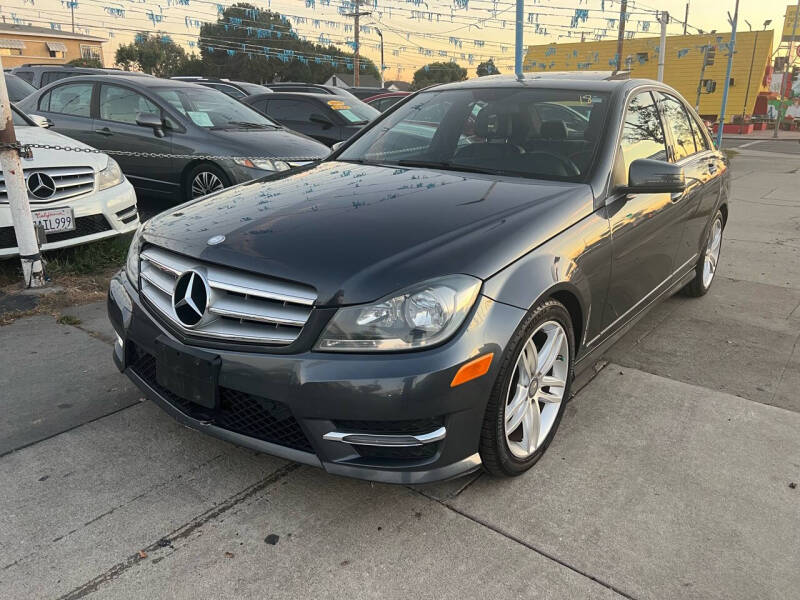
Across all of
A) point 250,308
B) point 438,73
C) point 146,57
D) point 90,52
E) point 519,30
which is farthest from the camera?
point 438,73

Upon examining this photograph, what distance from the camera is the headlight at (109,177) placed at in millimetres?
5156

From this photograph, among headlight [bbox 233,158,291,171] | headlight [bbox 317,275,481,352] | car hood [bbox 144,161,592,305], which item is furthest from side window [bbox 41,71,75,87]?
headlight [bbox 317,275,481,352]

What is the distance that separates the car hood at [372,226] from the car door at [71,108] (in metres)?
5.21

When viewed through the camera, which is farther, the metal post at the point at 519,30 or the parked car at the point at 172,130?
the metal post at the point at 519,30

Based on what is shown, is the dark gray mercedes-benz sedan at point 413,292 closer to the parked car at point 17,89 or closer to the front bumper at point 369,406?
the front bumper at point 369,406

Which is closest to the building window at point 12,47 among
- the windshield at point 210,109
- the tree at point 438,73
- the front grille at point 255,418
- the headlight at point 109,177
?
the tree at point 438,73

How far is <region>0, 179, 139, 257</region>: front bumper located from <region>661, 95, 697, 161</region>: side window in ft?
13.4

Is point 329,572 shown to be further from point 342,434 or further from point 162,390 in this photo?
point 162,390

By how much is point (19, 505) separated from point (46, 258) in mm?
3344

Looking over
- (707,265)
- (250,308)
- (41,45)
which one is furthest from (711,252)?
(41,45)

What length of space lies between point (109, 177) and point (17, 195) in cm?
101

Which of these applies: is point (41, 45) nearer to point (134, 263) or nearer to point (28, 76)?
point (28, 76)

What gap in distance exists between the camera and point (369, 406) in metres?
2.09

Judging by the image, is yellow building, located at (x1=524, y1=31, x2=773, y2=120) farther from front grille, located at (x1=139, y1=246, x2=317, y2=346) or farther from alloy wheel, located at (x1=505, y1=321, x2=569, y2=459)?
front grille, located at (x1=139, y1=246, x2=317, y2=346)
